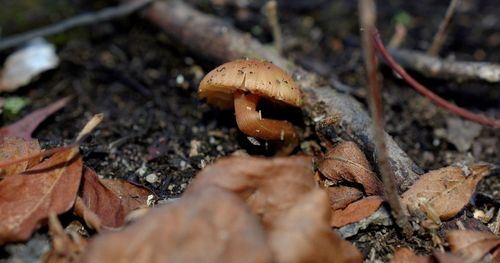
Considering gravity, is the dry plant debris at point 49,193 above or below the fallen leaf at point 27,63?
above

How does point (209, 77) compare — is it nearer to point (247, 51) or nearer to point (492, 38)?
point (247, 51)

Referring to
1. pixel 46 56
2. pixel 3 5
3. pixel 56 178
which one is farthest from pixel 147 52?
pixel 56 178

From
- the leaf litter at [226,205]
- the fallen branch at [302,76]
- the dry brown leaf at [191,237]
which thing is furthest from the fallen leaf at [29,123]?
the dry brown leaf at [191,237]

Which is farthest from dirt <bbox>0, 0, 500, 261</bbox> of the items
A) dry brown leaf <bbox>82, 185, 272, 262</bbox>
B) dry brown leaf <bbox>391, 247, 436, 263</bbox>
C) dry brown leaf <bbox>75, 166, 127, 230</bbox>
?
dry brown leaf <bbox>82, 185, 272, 262</bbox>

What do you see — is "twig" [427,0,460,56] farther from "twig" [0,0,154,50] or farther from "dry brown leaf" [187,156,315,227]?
"twig" [0,0,154,50]

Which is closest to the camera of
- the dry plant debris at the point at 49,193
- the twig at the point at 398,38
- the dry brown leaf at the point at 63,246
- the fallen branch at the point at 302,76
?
the dry brown leaf at the point at 63,246

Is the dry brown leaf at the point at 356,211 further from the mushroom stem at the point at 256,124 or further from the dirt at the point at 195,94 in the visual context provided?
the mushroom stem at the point at 256,124
